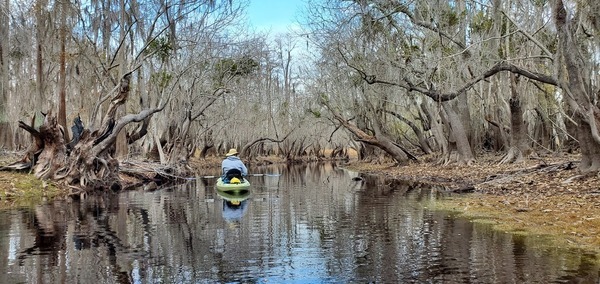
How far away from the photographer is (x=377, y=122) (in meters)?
33.6

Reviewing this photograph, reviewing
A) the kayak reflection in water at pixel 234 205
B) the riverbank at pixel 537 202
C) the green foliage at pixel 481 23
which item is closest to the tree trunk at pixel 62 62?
the kayak reflection in water at pixel 234 205

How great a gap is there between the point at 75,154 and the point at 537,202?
50.7ft

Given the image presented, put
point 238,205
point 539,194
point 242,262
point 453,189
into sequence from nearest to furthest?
point 242,262 < point 539,194 < point 238,205 < point 453,189

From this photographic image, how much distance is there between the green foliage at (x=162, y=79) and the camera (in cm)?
2805

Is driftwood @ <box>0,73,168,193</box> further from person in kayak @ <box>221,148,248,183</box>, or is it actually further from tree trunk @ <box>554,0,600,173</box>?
tree trunk @ <box>554,0,600,173</box>

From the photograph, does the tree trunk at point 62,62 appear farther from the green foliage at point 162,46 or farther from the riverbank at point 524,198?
the green foliage at point 162,46

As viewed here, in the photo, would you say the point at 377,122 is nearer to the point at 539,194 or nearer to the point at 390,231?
the point at 539,194

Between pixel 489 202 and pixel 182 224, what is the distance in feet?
25.0

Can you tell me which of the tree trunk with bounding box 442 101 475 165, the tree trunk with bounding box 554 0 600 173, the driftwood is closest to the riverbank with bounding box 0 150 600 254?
the tree trunk with bounding box 554 0 600 173

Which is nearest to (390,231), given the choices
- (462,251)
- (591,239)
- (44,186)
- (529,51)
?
(462,251)

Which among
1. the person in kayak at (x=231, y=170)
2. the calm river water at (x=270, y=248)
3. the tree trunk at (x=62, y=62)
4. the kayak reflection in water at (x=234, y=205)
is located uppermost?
the tree trunk at (x=62, y=62)

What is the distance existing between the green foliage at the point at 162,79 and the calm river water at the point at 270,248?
13791 mm

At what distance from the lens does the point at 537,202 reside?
12766 mm

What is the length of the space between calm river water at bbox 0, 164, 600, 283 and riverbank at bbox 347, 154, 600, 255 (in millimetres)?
664
